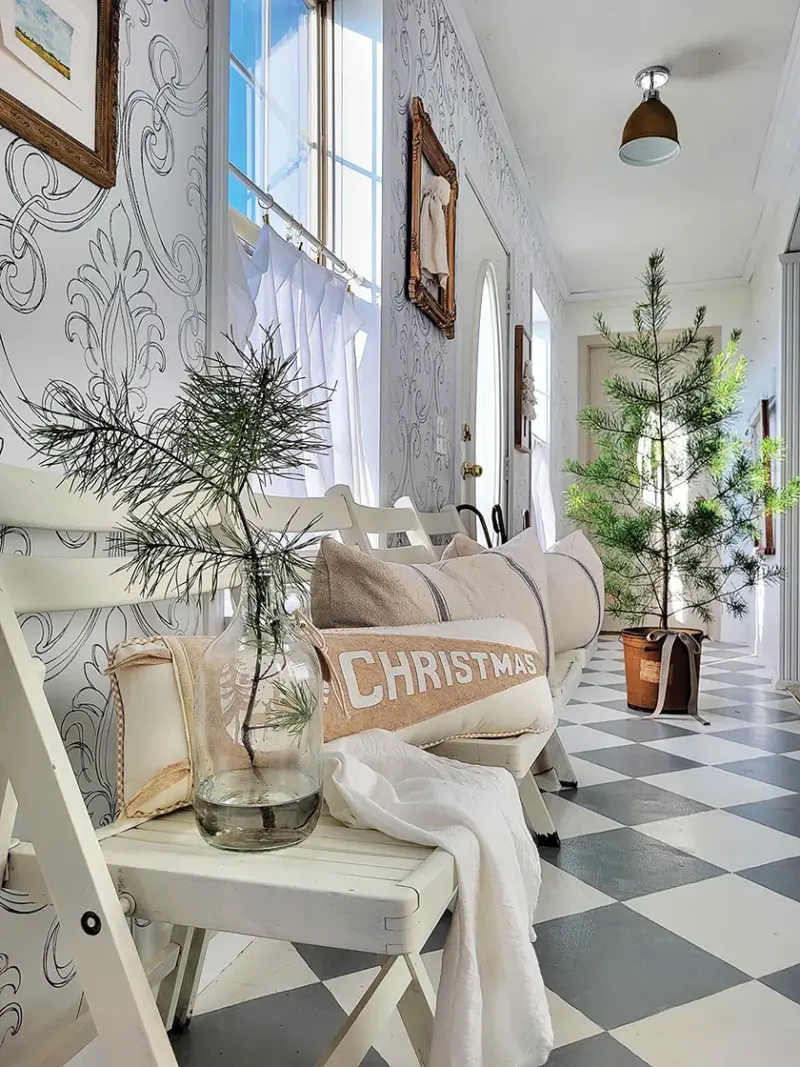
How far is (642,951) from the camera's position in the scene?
4.33ft

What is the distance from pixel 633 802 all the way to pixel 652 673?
4.14ft

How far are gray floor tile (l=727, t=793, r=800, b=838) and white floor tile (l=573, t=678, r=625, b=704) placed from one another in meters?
1.33

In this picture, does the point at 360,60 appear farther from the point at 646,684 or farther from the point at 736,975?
the point at 646,684

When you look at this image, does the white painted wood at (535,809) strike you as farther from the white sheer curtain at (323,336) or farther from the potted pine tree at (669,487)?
the potted pine tree at (669,487)

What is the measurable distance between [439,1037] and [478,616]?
0.71 meters

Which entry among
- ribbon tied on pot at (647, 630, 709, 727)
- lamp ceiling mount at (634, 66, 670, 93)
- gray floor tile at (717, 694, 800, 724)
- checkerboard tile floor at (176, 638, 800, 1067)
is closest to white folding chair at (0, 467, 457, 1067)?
checkerboard tile floor at (176, 638, 800, 1067)

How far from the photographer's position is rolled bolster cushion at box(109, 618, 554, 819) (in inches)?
31.0

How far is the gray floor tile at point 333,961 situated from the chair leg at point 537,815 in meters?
0.50

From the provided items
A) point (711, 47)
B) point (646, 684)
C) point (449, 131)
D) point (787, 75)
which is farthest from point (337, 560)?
point (787, 75)

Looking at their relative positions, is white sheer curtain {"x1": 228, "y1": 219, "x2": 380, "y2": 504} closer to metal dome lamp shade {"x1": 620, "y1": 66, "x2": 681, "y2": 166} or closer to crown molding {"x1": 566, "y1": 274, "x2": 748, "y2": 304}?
metal dome lamp shade {"x1": 620, "y1": 66, "x2": 681, "y2": 166}

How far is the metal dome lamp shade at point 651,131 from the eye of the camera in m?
2.99

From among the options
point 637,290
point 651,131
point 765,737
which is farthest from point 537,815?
point 637,290

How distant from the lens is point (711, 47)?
9.64ft

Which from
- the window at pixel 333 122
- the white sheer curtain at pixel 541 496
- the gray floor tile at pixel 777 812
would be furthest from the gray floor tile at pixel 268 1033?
the white sheer curtain at pixel 541 496
